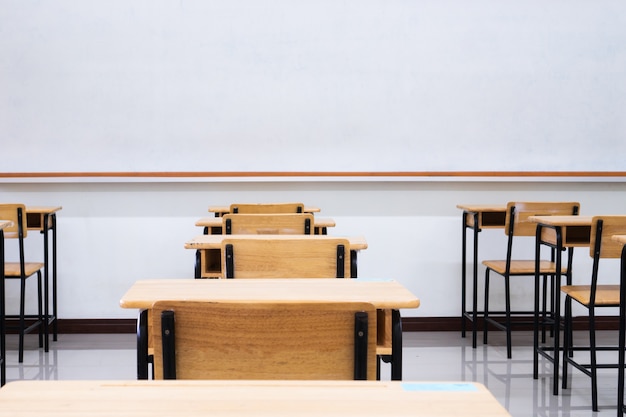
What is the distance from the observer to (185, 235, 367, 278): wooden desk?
261 cm

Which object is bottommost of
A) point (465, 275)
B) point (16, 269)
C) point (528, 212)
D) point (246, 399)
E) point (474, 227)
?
point (465, 275)

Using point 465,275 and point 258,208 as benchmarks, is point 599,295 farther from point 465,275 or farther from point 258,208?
point 258,208

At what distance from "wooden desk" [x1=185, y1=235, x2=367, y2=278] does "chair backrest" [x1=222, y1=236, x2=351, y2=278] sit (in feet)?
0.62

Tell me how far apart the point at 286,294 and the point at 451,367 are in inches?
101

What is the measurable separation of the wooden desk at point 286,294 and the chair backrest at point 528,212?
98.9 inches

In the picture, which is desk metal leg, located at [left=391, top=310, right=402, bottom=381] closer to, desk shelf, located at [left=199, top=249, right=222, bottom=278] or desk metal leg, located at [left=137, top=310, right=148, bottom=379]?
desk metal leg, located at [left=137, top=310, right=148, bottom=379]

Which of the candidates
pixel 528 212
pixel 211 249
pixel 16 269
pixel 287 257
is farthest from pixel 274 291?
pixel 16 269

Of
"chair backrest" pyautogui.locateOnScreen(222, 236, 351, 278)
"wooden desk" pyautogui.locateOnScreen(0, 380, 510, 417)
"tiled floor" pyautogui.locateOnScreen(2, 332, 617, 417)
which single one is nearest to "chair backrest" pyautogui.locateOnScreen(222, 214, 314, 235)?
"chair backrest" pyautogui.locateOnScreen(222, 236, 351, 278)

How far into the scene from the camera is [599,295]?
3.38 meters

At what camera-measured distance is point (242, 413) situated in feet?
3.02

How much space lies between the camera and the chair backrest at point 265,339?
1.26 m
